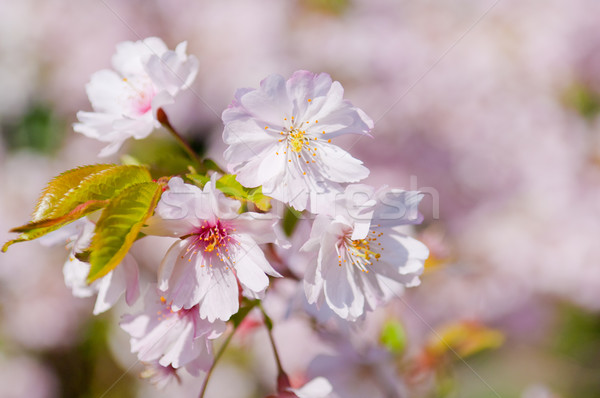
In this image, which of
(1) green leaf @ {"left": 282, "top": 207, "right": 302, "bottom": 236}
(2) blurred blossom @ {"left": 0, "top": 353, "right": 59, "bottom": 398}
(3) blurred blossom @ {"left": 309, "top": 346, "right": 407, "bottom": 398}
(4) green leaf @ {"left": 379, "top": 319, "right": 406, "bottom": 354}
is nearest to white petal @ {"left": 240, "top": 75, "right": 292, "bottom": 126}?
(1) green leaf @ {"left": 282, "top": 207, "right": 302, "bottom": 236}

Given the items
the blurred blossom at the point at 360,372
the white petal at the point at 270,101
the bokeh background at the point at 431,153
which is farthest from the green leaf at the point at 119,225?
the bokeh background at the point at 431,153

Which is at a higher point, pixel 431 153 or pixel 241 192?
pixel 241 192

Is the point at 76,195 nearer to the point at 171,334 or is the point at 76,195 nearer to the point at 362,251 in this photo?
the point at 171,334

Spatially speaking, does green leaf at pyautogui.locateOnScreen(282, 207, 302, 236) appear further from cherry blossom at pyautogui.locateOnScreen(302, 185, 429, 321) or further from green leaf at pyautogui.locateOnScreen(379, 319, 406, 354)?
green leaf at pyautogui.locateOnScreen(379, 319, 406, 354)

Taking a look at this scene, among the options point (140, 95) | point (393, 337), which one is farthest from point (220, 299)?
point (393, 337)

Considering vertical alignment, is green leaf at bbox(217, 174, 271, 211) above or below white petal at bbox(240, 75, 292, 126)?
below

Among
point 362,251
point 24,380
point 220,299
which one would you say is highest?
point 362,251

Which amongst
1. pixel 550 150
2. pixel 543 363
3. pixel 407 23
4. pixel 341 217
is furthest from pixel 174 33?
pixel 543 363

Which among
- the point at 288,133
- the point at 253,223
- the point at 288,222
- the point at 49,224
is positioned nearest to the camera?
the point at 49,224
